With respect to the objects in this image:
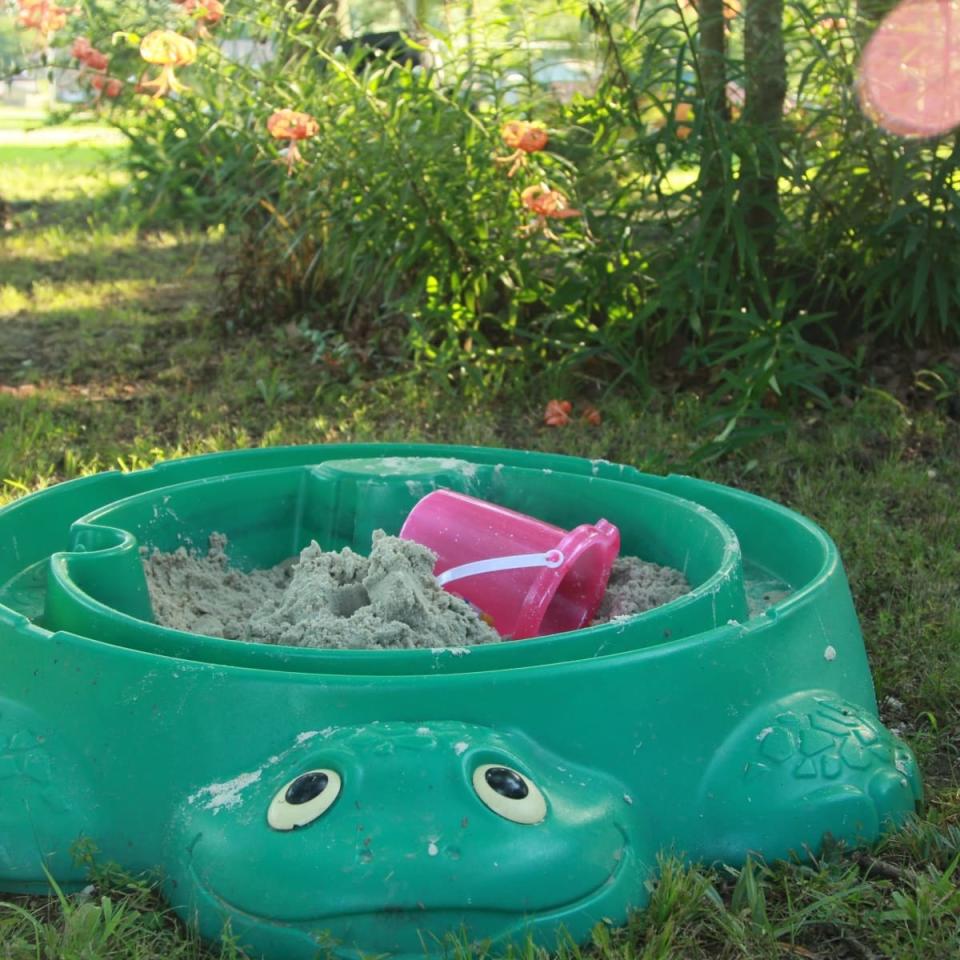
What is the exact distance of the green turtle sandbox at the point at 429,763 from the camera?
1.42m

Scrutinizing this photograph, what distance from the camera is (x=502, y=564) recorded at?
205 cm

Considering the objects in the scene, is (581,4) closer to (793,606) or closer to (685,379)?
(685,379)

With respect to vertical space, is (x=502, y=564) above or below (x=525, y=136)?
below

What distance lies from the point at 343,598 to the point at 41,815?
57 centimetres

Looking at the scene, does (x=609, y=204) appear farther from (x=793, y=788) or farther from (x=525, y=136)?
(x=793, y=788)

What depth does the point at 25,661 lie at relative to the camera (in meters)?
1.70

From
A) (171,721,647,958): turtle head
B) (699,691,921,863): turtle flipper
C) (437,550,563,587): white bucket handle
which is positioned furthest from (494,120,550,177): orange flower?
(171,721,647,958): turtle head

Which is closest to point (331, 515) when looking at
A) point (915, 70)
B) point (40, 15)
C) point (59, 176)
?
point (40, 15)

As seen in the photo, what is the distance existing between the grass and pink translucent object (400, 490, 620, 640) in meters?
0.53

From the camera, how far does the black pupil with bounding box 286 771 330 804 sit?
1.47 meters

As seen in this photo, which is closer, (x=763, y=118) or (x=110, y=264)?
(x=763, y=118)

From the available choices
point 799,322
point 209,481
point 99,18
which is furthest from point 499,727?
point 99,18

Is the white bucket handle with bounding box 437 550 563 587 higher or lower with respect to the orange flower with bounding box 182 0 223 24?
lower

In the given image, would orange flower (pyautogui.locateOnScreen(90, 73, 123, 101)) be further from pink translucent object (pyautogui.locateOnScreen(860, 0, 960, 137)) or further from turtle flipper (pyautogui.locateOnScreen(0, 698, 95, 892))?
turtle flipper (pyautogui.locateOnScreen(0, 698, 95, 892))
